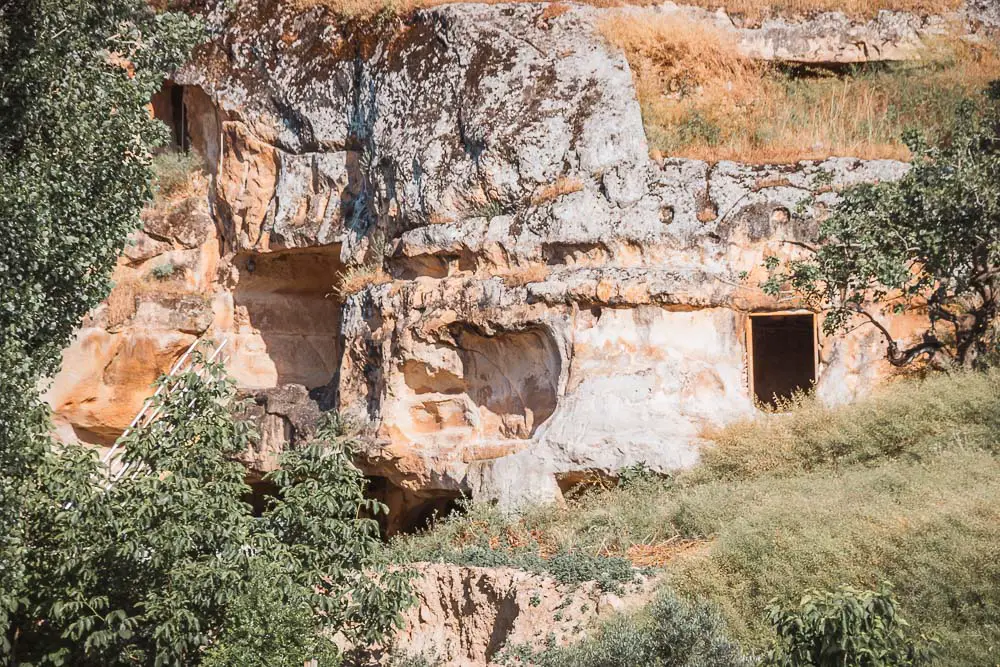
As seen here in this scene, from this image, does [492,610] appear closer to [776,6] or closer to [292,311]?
[292,311]

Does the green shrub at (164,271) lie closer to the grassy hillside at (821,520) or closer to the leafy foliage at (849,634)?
the grassy hillside at (821,520)

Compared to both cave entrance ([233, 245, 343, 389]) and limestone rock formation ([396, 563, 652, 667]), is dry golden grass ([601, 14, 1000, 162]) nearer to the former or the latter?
cave entrance ([233, 245, 343, 389])

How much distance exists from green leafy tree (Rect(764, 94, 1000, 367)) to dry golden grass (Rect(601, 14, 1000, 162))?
176cm

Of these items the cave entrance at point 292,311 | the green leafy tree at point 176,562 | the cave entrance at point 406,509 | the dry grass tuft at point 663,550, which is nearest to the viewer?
the green leafy tree at point 176,562

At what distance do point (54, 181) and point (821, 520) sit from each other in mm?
6649

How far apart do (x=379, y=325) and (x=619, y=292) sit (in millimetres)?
3359

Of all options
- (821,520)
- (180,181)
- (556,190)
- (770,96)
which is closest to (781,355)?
(770,96)

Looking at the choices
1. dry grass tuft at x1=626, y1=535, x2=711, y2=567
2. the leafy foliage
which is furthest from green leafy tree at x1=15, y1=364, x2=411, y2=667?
the leafy foliage

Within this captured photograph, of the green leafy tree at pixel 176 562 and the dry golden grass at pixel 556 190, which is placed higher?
the dry golden grass at pixel 556 190

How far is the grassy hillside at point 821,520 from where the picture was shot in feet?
28.2

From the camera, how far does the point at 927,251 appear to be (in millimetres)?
12156

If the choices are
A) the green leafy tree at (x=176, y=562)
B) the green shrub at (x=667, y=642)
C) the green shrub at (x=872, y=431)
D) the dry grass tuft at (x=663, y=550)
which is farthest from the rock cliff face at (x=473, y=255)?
the green leafy tree at (x=176, y=562)

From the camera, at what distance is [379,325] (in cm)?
1516

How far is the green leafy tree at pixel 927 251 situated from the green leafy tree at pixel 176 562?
5717mm
